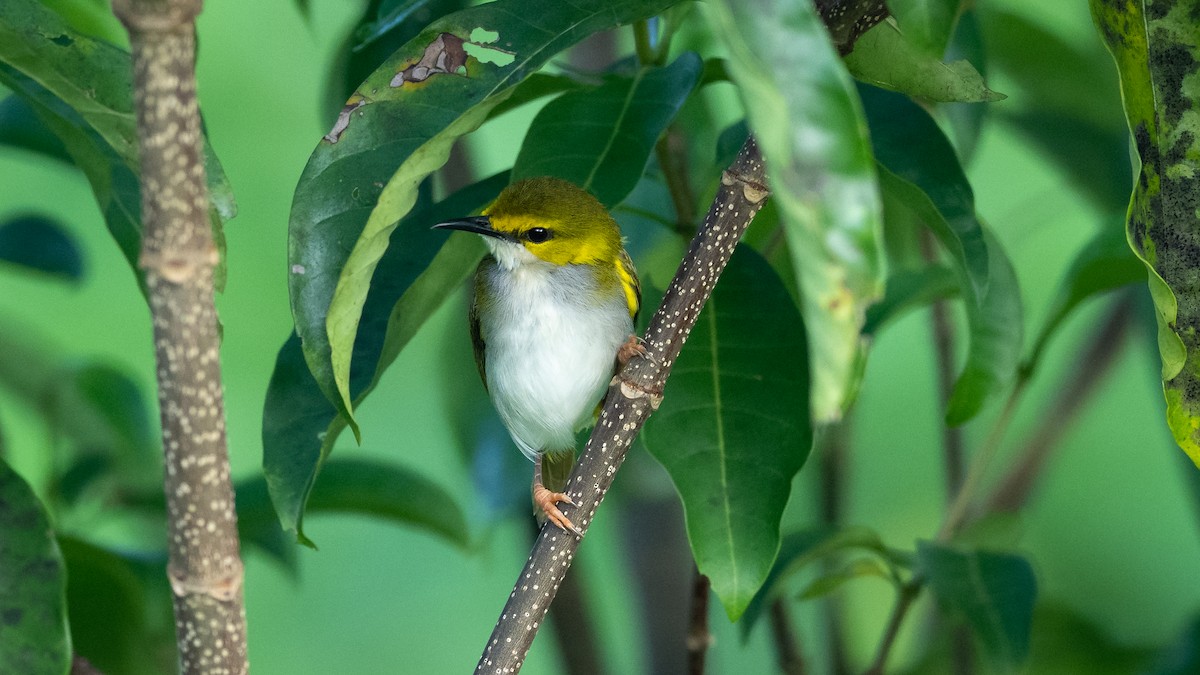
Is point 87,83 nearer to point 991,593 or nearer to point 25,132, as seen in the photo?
point 25,132

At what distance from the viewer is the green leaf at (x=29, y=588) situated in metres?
1.07

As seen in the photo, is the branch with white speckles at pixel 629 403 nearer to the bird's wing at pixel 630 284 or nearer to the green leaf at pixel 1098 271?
the bird's wing at pixel 630 284

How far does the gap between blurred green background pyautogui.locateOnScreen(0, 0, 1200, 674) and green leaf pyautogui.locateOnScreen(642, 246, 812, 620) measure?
5.29ft

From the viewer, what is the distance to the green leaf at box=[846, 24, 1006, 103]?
0.99m

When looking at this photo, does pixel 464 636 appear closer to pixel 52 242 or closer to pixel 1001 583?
pixel 52 242

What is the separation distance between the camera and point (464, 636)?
10.3ft

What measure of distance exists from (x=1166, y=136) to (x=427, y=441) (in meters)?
2.47

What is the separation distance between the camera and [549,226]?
146 cm

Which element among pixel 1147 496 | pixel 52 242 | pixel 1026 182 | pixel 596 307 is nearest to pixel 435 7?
pixel 596 307

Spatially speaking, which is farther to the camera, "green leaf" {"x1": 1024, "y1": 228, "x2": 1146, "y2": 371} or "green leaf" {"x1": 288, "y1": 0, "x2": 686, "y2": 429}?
"green leaf" {"x1": 1024, "y1": 228, "x2": 1146, "y2": 371}

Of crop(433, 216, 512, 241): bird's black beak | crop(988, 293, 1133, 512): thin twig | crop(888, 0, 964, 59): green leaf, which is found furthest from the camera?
crop(988, 293, 1133, 512): thin twig

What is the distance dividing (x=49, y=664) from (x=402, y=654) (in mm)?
2128

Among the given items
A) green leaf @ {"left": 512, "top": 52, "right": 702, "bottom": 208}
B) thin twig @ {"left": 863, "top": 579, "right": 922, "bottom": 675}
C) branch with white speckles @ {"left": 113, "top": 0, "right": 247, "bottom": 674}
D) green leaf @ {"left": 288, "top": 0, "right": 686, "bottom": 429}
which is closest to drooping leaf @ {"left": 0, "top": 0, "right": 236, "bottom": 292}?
green leaf @ {"left": 288, "top": 0, "right": 686, "bottom": 429}

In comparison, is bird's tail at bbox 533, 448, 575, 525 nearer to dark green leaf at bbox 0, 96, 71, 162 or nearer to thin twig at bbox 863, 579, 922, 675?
thin twig at bbox 863, 579, 922, 675
